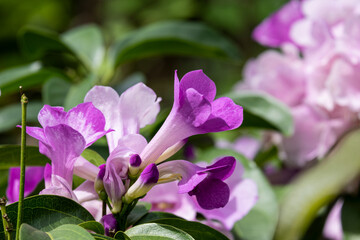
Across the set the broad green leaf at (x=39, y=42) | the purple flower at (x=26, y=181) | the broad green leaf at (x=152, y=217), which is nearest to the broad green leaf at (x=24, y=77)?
the broad green leaf at (x=39, y=42)

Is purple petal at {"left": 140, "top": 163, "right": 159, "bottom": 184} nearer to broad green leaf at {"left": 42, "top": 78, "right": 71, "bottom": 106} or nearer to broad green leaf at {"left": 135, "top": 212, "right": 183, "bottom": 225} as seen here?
broad green leaf at {"left": 135, "top": 212, "right": 183, "bottom": 225}

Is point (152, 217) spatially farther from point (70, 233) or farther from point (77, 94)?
point (77, 94)

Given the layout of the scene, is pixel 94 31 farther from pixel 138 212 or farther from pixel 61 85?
pixel 138 212

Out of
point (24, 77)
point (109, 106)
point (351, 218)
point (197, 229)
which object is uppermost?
point (24, 77)

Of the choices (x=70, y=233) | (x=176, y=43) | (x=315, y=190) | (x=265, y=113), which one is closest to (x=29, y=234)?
(x=70, y=233)

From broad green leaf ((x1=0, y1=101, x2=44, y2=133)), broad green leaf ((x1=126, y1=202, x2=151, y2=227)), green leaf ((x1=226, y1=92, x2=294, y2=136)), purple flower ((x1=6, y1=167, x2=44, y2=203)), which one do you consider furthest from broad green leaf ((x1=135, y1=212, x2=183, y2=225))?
broad green leaf ((x1=0, y1=101, x2=44, y2=133))

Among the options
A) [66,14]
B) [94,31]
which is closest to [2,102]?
[66,14]

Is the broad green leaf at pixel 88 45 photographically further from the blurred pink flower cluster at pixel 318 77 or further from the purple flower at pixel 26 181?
the purple flower at pixel 26 181
